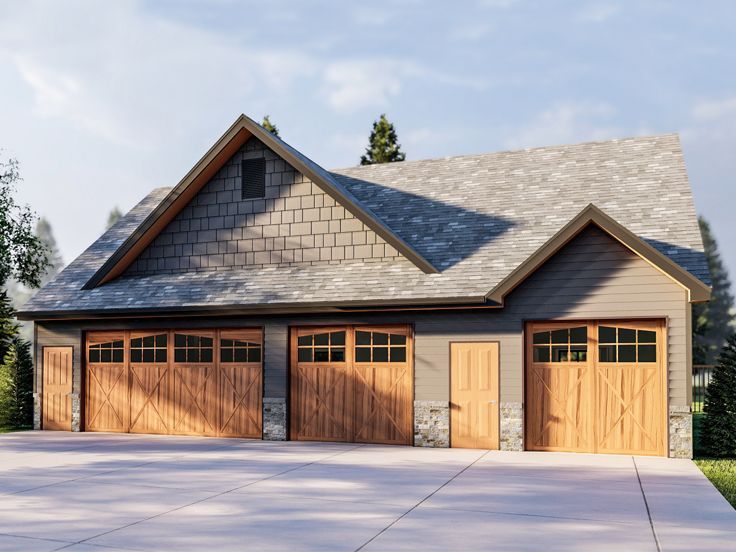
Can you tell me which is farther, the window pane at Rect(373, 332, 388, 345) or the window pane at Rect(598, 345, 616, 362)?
the window pane at Rect(373, 332, 388, 345)

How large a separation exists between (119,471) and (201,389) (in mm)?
5560

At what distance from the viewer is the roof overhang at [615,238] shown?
1368 cm

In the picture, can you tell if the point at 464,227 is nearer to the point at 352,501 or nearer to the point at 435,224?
the point at 435,224

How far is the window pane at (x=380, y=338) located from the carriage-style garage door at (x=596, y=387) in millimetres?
3002

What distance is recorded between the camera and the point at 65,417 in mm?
18984

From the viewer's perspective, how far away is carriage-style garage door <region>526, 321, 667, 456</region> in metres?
14.4

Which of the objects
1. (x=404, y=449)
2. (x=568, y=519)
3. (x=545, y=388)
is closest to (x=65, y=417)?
(x=404, y=449)

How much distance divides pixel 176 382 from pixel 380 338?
5169mm

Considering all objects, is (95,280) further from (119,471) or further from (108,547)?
(108,547)

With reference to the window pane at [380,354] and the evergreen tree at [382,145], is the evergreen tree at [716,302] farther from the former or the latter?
the window pane at [380,354]

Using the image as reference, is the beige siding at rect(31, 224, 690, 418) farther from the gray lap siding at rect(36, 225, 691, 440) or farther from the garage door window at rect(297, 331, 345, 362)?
the garage door window at rect(297, 331, 345, 362)

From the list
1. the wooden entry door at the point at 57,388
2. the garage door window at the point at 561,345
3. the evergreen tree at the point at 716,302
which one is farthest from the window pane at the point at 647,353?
the evergreen tree at the point at 716,302

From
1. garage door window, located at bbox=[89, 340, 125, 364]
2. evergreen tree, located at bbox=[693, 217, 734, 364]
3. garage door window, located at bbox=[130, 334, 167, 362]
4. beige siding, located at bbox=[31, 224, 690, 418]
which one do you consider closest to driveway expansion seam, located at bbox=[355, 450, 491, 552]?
beige siding, located at bbox=[31, 224, 690, 418]

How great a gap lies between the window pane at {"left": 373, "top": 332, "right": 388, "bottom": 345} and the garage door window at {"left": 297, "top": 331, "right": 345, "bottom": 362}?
2.43 ft
